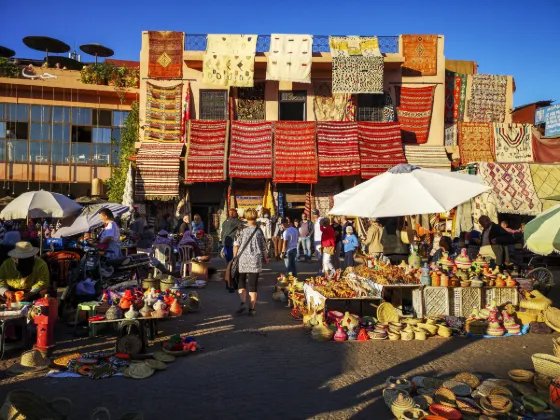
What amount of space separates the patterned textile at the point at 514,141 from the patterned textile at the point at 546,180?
3074 mm

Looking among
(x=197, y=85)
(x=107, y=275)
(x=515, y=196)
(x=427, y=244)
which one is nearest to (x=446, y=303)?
(x=107, y=275)

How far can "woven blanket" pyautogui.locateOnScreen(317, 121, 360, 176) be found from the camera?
703 inches

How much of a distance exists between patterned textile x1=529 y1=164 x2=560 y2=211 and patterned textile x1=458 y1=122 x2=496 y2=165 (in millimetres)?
2796

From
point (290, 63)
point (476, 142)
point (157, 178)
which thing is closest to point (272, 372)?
point (157, 178)

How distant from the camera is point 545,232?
431 centimetres

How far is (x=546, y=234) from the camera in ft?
14.0

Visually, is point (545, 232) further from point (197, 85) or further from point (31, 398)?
point (197, 85)

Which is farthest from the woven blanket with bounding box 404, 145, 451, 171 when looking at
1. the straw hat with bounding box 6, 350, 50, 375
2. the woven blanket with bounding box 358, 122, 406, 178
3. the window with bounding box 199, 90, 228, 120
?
the straw hat with bounding box 6, 350, 50, 375

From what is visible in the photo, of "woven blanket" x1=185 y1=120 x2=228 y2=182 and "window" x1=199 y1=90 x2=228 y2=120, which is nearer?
"woven blanket" x1=185 y1=120 x2=228 y2=182

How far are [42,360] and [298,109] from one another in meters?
15.6

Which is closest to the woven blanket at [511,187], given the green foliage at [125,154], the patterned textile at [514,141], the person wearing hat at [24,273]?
the patterned textile at [514,141]

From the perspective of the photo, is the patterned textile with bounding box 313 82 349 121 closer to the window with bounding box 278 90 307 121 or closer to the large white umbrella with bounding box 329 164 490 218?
the window with bounding box 278 90 307 121

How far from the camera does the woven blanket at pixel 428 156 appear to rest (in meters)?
18.2

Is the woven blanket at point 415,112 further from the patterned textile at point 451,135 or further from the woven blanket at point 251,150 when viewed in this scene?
the woven blanket at point 251,150
